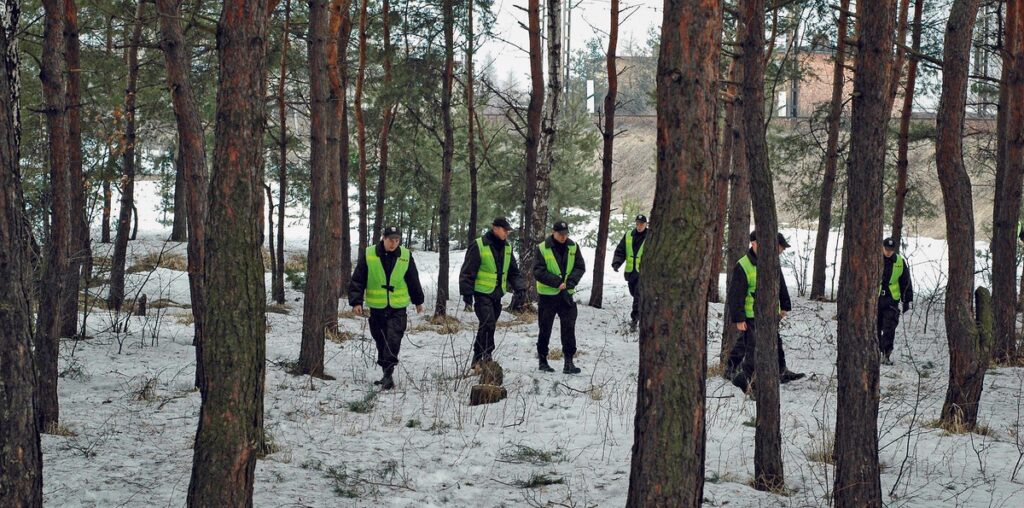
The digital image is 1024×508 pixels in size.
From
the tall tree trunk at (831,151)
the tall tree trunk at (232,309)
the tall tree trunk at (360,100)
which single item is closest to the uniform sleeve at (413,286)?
the tall tree trunk at (232,309)

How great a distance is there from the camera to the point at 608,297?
70.2ft

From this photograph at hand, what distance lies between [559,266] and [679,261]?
A: 5.97 m

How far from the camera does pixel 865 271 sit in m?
5.79

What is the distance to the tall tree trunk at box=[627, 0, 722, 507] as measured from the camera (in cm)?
444

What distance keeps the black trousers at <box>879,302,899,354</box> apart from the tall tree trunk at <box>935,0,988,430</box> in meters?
3.68

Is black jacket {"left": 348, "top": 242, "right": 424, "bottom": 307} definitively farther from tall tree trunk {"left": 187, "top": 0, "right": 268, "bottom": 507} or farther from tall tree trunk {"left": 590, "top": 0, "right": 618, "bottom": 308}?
tall tree trunk {"left": 590, "top": 0, "right": 618, "bottom": 308}

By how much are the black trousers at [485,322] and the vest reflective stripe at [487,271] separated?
9cm

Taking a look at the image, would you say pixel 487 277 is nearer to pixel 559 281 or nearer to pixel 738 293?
pixel 559 281

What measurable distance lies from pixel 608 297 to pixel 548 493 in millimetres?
15468

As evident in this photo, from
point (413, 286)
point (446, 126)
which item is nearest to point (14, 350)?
point (413, 286)

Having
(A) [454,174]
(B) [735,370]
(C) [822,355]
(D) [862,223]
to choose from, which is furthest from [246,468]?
(A) [454,174]

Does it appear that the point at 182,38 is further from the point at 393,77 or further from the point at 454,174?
the point at 454,174

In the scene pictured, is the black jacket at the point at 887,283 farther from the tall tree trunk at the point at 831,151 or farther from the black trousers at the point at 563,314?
the tall tree trunk at the point at 831,151

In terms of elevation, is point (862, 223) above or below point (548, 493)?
above
